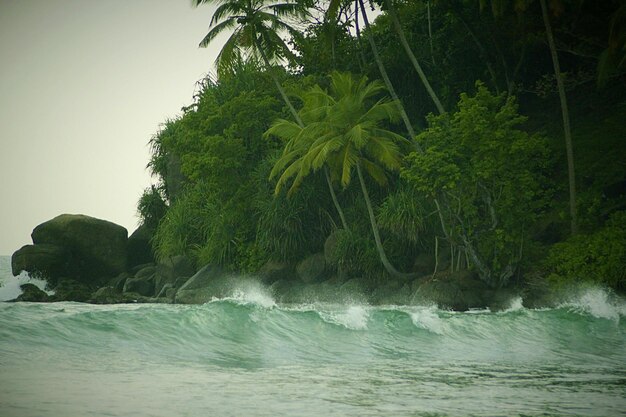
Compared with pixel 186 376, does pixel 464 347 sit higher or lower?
lower

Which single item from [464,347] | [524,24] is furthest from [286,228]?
[464,347]

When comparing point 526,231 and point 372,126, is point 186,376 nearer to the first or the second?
point 526,231

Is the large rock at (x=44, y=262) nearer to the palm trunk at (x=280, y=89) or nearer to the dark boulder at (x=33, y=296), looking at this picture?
the dark boulder at (x=33, y=296)

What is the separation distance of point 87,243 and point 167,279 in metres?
5.56

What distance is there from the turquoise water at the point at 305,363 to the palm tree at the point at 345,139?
9580 mm

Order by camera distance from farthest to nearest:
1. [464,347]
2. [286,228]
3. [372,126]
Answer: [286,228] < [372,126] < [464,347]

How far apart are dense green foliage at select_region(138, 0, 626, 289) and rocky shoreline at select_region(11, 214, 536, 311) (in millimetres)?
A: 714

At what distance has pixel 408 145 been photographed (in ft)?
89.3

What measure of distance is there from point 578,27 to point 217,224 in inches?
633

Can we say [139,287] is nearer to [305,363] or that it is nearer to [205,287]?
[205,287]

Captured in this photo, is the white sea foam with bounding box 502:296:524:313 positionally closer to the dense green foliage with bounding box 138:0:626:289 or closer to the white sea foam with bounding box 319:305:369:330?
the dense green foliage with bounding box 138:0:626:289

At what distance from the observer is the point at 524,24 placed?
27.0 meters

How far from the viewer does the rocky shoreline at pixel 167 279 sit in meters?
23.4

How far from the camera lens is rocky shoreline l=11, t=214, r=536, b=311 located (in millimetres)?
23391
